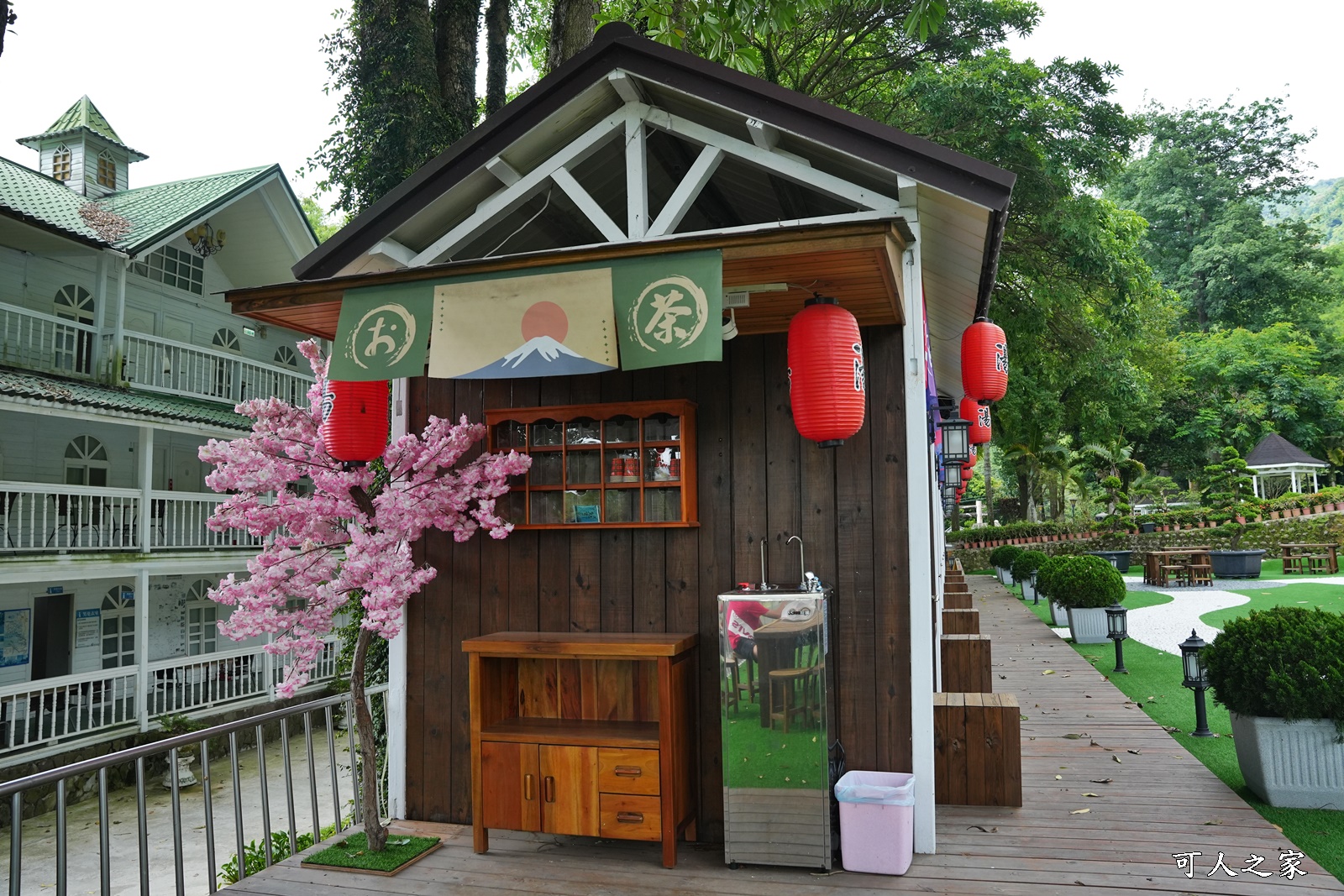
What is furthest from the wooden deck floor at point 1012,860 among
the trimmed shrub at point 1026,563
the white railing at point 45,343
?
the trimmed shrub at point 1026,563

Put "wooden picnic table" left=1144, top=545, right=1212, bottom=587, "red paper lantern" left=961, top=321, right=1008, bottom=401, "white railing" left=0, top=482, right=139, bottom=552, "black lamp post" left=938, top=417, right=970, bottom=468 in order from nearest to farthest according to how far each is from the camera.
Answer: "red paper lantern" left=961, top=321, right=1008, bottom=401 < "black lamp post" left=938, top=417, right=970, bottom=468 < "white railing" left=0, top=482, right=139, bottom=552 < "wooden picnic table" left=1144, top=545, right=1212, bottom=587

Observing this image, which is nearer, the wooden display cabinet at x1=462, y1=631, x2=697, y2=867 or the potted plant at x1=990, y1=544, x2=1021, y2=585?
the wooden display cabinet at x1=462, y1=631, x2=697, y2=867

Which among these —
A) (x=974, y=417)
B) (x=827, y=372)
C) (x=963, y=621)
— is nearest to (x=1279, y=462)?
(x=974, y=417)

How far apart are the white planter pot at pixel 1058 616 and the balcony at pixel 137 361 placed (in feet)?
41.5

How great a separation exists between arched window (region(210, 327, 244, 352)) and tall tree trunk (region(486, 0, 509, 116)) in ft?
24.5

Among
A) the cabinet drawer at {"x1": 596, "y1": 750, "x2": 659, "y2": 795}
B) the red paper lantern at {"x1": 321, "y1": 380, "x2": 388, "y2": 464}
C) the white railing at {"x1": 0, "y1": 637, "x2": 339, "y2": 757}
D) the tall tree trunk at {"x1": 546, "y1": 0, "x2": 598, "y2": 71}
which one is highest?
the tall tree trunk at {"x1": 546, "y1": 0, "x2": 598, "y2": 71}

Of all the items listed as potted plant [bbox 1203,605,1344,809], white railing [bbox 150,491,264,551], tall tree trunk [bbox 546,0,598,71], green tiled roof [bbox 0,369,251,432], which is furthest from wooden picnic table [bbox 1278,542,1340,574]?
green tiled roof [bbox 0,369,251,432]

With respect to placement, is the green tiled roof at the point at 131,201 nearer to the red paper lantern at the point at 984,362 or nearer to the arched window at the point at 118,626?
the arched window at the point at 118,626

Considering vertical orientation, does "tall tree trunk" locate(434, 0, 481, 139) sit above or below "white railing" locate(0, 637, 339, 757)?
above

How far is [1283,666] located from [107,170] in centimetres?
2011

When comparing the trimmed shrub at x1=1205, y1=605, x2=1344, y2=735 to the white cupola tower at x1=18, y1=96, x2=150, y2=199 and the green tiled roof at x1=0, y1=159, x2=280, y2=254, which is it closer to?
the green tiled roof at x1=0, y1=159, x2=280, y2=254

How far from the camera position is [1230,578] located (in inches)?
821

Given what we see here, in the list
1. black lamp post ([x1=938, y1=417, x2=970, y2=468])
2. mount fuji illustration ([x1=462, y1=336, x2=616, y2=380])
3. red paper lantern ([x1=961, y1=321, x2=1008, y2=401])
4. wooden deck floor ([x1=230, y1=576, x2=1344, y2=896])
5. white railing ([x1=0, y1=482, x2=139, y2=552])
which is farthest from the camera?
white railing ([x1=0, y1=482, x2=139, y2=552])

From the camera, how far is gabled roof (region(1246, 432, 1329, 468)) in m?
28.6
